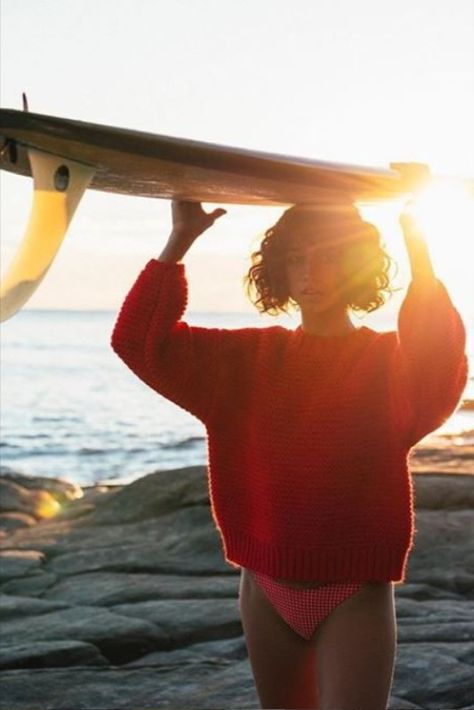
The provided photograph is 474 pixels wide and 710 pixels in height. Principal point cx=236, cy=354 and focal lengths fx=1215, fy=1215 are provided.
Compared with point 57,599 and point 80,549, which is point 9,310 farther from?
point 80,549

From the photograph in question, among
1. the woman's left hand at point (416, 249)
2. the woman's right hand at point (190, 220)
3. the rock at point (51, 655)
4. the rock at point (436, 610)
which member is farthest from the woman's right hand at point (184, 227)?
the rock at point (436, 610)

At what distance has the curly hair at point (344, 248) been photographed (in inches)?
127

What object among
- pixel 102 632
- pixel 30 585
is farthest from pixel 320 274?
pixel 30 585

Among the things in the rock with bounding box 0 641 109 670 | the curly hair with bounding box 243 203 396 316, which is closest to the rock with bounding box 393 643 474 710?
the rock with bounding box 0 641 109 670

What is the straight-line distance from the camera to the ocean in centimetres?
2580

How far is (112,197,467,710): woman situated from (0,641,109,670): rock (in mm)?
3306

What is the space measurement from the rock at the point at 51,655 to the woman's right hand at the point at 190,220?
146 inches

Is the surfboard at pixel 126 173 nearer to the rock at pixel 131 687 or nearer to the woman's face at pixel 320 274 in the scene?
the woman's face at pixel 320 274

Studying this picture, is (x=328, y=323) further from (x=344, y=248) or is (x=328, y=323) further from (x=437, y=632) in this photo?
(x=437, y=632)

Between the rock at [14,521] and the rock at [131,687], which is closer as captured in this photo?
the rock at [131,687]

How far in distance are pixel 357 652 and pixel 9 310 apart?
1.19 m

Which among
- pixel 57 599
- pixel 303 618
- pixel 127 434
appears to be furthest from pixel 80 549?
pixel 127 434

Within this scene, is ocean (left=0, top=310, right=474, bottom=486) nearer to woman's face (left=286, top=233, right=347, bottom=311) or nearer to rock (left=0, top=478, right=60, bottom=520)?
woman's face (left=286, top=233, right=347, bottom=311)

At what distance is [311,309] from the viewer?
325 centimetres
